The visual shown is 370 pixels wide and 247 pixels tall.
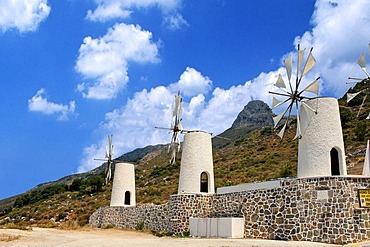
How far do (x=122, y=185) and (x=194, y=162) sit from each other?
370 inches

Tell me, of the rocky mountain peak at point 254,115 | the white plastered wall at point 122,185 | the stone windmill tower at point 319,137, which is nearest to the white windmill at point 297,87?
the stone windmill tower at point 319,137

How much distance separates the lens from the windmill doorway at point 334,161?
16.2 metres

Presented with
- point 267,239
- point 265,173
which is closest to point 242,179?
point 265,173

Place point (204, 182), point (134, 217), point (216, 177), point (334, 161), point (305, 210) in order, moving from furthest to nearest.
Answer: point (216, 177), point (134, 217), point (204, 182), point (334, 161), point (305, 210)

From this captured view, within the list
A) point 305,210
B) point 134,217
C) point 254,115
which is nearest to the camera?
point 305,210

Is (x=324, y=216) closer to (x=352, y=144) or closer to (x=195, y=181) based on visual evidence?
(x=195, y=181)

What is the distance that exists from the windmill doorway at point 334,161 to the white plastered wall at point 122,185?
52.2 feet

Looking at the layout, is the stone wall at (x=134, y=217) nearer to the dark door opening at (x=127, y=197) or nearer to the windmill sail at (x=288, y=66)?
the dark door opening at (x=127, y=197)

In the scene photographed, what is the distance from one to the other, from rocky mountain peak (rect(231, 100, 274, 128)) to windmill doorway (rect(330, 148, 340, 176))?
73668 mm

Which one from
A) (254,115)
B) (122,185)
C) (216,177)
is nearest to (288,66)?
(122,185)

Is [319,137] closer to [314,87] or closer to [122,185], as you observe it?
[314,87]

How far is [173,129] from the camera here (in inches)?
963

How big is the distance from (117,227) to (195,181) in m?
8.70

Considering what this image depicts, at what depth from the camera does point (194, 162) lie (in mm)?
21250
